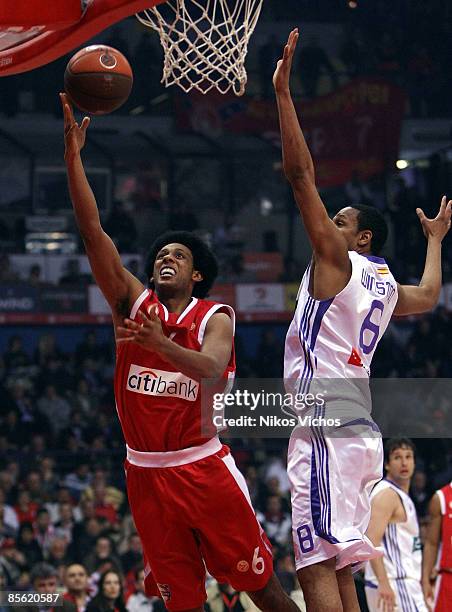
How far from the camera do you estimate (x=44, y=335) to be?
16750 mm

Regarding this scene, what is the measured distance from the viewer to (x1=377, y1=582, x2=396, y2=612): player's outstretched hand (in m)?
7.39

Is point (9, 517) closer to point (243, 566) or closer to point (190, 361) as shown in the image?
point (243, 566)

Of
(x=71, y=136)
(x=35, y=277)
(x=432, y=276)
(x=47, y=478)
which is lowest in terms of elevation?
(x=47, y=478)

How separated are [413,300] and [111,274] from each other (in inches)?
62.3

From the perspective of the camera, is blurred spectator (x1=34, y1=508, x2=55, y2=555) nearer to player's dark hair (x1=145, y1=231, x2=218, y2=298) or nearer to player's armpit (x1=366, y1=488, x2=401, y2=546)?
player's armpit (x1=366, y1=488, x2=401, y2=546)

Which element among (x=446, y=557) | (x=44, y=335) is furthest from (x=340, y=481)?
(x=44, y=335)

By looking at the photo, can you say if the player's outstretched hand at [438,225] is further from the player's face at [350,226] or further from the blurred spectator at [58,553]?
the blurred spectator at [58,553]

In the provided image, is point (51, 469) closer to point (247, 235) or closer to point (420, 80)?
point (247, 235)

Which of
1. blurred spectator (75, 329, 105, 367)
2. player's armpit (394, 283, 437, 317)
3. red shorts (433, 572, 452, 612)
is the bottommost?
red shorts (433, 572, 452, 612)

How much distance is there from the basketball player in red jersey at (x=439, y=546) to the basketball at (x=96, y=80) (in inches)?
157

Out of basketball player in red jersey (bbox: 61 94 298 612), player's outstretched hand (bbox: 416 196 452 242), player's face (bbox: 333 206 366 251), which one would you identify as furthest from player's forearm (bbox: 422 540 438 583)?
player's face (bbox: 333 206 366 251)

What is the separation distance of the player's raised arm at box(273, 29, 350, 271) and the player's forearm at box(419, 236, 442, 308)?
944mm

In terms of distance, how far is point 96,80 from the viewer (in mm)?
5344

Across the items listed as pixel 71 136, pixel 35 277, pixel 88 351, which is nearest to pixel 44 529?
pixel 88 351
